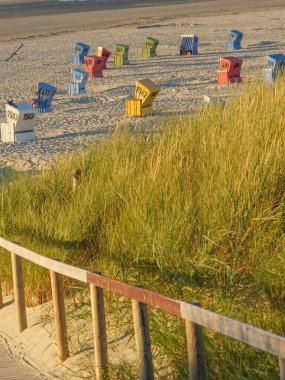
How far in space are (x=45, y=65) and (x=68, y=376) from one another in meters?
17.4

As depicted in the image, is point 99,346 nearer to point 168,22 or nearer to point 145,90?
point 145,90

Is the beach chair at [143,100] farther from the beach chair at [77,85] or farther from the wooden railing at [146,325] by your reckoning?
the wooden railing at [146,325]

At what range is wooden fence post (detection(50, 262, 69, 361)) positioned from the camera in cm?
527

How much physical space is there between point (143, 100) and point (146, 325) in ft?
30.4

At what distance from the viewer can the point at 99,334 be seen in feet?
15.8

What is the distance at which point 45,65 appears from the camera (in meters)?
22.0

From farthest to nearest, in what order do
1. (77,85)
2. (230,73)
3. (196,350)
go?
(77,85) → (230,73) → (196,350)

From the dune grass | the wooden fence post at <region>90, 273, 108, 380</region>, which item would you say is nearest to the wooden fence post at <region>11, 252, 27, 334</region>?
the dune grass

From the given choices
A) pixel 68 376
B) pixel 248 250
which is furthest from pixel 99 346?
pixel 248 250

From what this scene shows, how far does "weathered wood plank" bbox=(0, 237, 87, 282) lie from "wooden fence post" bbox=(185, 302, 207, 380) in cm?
90

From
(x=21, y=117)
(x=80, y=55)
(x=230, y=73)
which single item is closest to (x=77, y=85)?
(x=230, y=73)

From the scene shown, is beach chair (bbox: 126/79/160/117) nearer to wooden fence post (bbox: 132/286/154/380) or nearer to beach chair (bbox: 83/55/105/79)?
beach chair (bbox: 83/55/105/79)

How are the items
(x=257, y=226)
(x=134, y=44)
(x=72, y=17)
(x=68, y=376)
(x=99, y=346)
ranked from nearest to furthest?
(x=99, y=346) → (x=68, y=376) → (x=257, y=226) → (x=134, y=44) → (x=72, y=17)

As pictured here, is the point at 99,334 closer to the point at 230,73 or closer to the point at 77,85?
the point at 230,73
